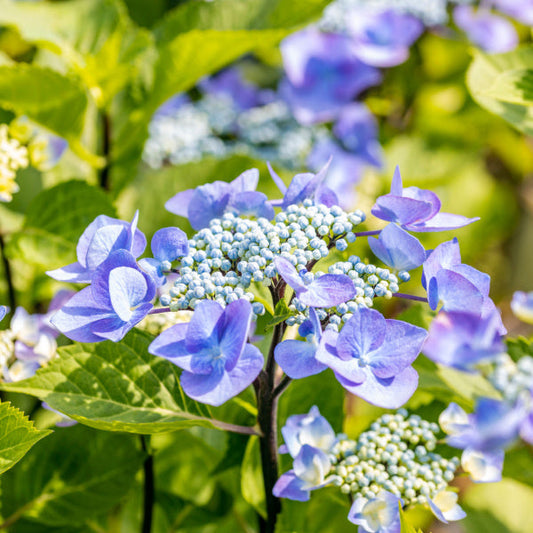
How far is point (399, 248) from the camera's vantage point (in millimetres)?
447

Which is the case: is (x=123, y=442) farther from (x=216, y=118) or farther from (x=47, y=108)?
(x=216, y=118)

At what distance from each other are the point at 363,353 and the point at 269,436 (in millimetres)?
138

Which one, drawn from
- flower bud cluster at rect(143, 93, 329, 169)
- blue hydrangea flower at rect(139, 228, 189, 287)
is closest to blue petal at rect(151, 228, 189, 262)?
blue hydrangea flower at rect(139, 228, 189, 287)

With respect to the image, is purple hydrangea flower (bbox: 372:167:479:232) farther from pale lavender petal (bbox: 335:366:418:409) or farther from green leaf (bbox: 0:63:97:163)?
green leaf (bbox: 0:63:97:163)

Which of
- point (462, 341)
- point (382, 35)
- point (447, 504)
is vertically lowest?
point (447, 504)

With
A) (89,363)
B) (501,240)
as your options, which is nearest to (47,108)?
(89,363)

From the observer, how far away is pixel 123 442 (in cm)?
67

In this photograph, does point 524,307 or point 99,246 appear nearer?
point 524,307

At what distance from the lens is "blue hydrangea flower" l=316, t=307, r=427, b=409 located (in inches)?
15.7

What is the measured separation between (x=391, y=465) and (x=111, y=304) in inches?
10.4

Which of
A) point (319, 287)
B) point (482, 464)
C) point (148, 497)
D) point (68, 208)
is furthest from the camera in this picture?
point (68, 208)

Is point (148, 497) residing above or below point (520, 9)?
below

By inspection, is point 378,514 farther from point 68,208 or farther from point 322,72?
point 322,72

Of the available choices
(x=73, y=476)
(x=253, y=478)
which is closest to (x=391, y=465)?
(x=253, y=478)
